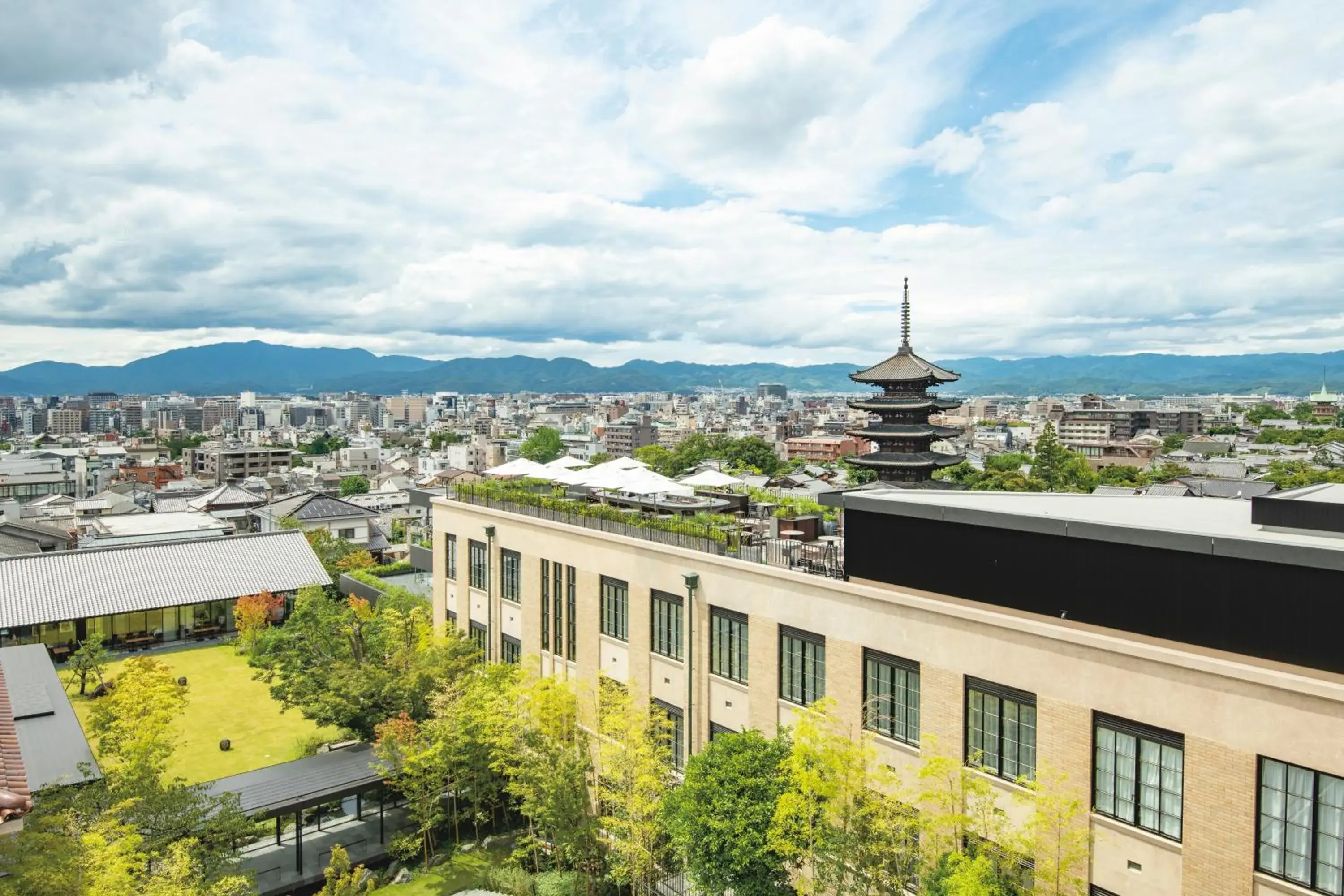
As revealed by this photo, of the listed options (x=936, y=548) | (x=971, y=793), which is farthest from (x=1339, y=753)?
(x=936, y=548)

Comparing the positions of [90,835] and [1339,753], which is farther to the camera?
[90,835]

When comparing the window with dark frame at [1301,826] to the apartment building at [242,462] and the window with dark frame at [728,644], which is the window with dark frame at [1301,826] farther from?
the apartment building at [242,462]

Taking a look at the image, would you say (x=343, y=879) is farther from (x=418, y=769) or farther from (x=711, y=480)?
(x=711, y=480)

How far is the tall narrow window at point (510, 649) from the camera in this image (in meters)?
31.3

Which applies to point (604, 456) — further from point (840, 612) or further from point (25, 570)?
point (840, 612)

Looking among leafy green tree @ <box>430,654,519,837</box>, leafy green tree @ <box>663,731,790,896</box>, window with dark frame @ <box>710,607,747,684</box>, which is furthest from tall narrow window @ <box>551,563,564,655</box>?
leafy green tree @ <box>663,731,790,896</box>

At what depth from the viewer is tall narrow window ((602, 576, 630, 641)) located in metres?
26.0

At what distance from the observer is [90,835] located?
16.5m

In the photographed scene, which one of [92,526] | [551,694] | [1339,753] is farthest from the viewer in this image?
[92,526]

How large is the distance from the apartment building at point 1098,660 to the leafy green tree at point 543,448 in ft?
476

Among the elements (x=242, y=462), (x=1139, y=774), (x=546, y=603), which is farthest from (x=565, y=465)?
(x=242, y=462)

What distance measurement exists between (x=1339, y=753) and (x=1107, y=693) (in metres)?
3.22

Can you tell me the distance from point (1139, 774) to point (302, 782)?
24.0 m

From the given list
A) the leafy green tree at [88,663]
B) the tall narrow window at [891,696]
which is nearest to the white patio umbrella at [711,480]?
the tall narrow window at [891,696]
